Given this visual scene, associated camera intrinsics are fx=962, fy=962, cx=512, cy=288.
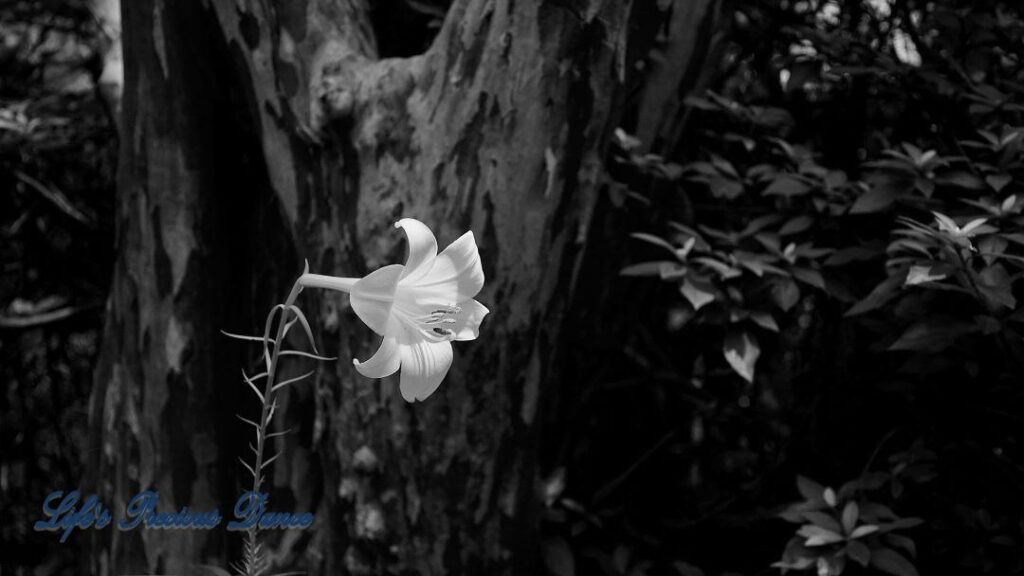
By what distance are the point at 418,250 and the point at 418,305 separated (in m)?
0.07

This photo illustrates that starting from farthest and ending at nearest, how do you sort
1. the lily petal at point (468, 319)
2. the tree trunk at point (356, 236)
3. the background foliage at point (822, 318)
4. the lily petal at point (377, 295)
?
1. the background foliage at point (822, 318)
2. the tree trunk at point (356, 236)
3. the lily petal at point (468, 319)
4. the lily petal at point (377, 295)

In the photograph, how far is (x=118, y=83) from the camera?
2.59 m

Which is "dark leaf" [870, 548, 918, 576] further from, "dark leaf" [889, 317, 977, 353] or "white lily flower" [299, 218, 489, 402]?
"white lily flower" [299, 218, 489, 402]

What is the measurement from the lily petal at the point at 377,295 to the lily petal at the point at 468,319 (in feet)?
0.38

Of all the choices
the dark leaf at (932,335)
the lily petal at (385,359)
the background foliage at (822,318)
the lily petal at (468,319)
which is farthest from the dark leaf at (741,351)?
the lily petal at (385,359)

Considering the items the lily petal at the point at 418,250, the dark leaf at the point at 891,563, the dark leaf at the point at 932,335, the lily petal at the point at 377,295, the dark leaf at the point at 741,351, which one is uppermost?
the lily petal at the point at 418,250

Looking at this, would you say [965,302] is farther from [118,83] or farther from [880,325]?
[118,83]

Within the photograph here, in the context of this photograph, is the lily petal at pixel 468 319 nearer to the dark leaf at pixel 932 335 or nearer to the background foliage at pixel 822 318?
the background foliage at pixel 822 318

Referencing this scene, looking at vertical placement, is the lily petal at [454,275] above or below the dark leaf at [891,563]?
above

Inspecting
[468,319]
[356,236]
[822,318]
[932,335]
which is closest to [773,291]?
[932,335]

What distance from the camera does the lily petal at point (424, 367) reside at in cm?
108

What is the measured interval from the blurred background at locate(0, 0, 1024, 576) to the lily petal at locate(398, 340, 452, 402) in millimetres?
978

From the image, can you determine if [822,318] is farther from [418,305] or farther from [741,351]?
[418,305]

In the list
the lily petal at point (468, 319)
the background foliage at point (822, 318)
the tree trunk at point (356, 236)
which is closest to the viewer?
the lily petal at point (468, 319)
